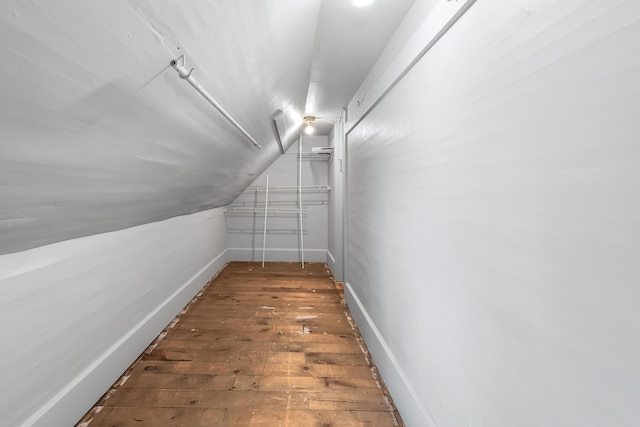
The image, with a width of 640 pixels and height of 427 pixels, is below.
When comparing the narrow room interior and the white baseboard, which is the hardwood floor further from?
the white baseboard

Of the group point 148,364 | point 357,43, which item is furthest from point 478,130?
point 148,364

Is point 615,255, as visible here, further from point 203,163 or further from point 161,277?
point 161,277

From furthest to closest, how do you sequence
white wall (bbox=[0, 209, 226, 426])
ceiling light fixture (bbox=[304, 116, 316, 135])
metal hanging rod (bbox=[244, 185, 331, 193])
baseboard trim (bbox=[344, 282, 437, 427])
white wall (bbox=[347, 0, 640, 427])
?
metal hanging rod (bbox=[244, 185, 331, 193]) → ceiling light fixture (bbox=[304, 116, 316, 135]) → baseboard trim (bbox=[344, 282, 437, 427]) → white wall (bbox=[0, 209, 226, 426]) → white wall (bbox=[347, 0, 640, 427])

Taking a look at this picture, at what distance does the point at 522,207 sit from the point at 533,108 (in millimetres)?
239

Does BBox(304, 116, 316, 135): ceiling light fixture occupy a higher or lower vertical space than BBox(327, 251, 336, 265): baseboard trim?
higher

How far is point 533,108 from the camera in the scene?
62cm

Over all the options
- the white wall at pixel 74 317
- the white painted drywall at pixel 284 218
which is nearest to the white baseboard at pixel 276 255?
the white painted drywall at pixel 284 218

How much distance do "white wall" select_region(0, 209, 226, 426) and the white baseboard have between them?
2.17 m

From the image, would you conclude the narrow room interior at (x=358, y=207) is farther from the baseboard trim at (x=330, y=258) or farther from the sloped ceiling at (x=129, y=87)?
the baseboard trim at (x=330, y=258)

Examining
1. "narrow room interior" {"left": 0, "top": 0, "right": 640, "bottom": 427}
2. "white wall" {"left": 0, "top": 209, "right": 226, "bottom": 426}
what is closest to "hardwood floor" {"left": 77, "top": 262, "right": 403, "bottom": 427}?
"narrow room interior" {"left": 0, "top": 0, "right": 640, "bottom": 427}

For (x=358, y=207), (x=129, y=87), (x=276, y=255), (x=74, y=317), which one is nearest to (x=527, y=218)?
(x=129, y=87)

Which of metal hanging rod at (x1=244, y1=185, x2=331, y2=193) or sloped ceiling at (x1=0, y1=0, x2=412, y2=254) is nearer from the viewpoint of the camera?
sloped ceiling at (x1=0, y1=0, x2=412, y2=254)

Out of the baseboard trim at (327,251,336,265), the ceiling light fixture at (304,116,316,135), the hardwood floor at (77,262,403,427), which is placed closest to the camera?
the hardwood floor at (77,262,403,427)

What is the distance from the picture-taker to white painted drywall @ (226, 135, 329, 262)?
4383mm
